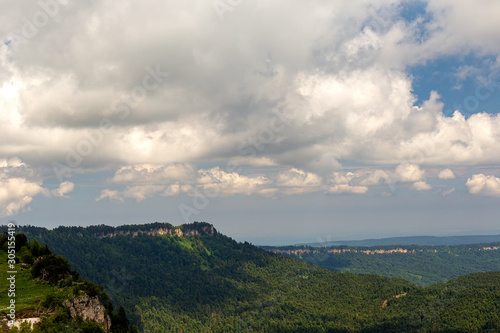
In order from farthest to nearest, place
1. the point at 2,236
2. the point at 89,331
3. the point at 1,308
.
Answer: the point at 2,236 < the point at 89,331 < the point at 1,308

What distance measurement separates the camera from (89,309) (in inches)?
4065

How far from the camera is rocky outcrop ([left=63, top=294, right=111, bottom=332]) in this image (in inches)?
3838

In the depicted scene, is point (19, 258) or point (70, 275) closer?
point (70, 275)

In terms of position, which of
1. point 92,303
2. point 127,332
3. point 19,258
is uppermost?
A: point 19,258

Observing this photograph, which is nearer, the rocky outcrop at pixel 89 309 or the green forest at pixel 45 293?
the green forest at pixel 45 293

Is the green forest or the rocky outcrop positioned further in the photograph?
the rocky outcrop

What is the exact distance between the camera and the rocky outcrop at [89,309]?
3838 inches

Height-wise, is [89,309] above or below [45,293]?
below

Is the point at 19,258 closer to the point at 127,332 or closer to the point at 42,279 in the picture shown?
the point at 42,279

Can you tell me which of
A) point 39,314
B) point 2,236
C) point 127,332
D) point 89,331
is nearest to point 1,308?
point 39,314

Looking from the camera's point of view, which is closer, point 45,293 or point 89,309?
point 45,293

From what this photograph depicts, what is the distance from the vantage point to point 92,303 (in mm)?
105688

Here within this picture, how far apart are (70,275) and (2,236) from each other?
4897cm

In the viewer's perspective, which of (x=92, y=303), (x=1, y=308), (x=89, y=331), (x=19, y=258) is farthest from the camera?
(x=19, y=258)
